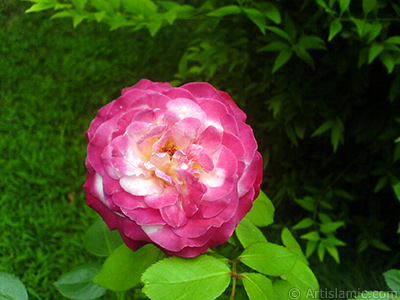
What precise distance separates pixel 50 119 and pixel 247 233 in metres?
1.31

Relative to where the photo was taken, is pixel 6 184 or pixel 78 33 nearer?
pixel 6 184

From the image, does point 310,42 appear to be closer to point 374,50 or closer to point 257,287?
point 374,50

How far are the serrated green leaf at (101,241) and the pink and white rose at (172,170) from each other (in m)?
0.22

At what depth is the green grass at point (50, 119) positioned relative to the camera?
1338 mm

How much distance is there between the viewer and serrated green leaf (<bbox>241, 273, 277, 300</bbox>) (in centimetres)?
54

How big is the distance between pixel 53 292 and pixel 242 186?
97cm

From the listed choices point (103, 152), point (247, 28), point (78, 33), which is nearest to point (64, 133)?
point (78, 33)

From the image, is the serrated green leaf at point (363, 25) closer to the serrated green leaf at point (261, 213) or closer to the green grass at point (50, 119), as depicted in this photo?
the serrated green leaf at point (261, 213)

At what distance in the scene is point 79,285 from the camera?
0.82 m

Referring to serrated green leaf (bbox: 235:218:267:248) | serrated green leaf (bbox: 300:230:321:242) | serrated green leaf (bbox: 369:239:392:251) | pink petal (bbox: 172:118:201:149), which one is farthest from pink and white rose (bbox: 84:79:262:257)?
serrated green leaf (bbox: 369:239:392:251)

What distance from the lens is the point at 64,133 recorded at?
1.67 metres

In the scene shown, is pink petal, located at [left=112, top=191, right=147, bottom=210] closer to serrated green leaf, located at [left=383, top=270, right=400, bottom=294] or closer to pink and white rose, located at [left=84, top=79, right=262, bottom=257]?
pink and white rose, located at [left=84, top=79, right=262, bottom=257]

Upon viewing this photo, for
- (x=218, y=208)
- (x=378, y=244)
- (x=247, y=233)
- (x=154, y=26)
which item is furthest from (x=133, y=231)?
(x=378, y=244)

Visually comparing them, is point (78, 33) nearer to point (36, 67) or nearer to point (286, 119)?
point (36, 67)
